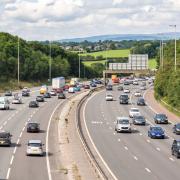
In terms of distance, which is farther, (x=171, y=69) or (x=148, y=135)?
(x=171, y=69)

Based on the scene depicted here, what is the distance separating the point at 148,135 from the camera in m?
64.8

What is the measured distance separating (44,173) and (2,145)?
1426 centimetres

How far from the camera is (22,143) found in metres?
56.8

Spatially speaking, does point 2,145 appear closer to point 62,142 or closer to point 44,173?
point 62,142

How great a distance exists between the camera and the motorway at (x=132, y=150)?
40.9 metres

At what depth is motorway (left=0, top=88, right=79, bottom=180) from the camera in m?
40.8

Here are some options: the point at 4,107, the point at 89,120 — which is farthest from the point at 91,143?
the point at 4,107

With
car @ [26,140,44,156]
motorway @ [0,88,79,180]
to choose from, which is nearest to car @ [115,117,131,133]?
motorway @ [0,88,79,180]

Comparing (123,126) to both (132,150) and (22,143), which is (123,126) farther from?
(22,143)

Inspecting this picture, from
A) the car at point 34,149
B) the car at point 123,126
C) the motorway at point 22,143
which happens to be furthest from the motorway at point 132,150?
the car at point 34,149

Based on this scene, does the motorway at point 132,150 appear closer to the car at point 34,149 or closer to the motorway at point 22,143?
the motorway at point 22,143

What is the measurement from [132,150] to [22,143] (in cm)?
994

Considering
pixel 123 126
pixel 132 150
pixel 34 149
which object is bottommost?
pixel 132 150

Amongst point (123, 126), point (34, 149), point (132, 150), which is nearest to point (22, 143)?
point (34, 149)
